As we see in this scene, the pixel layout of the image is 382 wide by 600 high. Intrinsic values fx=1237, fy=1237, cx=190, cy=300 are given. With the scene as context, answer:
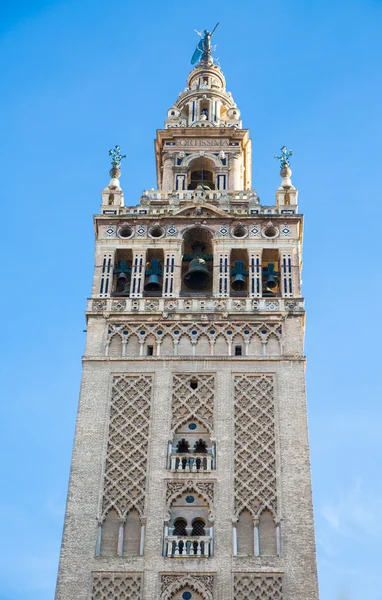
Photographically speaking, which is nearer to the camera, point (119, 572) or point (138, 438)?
point (119, 572)

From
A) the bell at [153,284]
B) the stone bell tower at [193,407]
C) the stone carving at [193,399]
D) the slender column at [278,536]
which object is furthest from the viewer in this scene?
the bell at [153,284]

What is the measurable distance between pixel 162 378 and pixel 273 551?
5.04 m

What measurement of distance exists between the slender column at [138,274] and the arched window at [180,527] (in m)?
6.35

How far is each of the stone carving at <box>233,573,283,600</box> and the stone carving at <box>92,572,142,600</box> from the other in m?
1.95

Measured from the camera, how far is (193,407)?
2750cm

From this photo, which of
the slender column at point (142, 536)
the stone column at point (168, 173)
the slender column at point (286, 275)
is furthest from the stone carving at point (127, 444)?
the stone column at point (168, 173)

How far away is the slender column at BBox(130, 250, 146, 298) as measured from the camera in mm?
30078

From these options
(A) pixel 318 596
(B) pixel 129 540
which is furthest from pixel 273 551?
(B) pixel 129 540

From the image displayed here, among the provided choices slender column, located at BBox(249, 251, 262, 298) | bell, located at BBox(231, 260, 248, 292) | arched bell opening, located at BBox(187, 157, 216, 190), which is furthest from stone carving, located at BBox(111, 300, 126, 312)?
arched bell opening, located at BBox(187, 157, 216, 190)

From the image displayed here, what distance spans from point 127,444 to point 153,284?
5.15 m

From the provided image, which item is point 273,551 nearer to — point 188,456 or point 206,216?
point 188,456

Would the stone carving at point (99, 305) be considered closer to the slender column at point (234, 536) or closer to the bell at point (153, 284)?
the bell at point (153, 284)

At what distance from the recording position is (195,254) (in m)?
31.7

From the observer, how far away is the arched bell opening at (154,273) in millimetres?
30609
